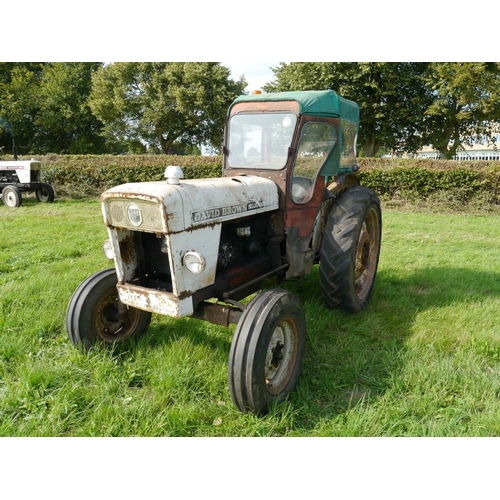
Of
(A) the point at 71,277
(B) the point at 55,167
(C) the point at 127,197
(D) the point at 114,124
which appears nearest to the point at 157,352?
(C) the point at 127,197

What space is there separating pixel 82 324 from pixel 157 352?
635 millimetres

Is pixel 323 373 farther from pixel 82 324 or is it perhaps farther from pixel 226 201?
pixel 82 324

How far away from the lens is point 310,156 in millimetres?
3861

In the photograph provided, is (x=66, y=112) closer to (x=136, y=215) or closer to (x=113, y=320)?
(x=113, y=320)

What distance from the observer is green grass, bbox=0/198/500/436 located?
8.46 ft

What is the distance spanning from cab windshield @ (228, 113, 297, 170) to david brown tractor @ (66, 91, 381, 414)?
0.01 meters

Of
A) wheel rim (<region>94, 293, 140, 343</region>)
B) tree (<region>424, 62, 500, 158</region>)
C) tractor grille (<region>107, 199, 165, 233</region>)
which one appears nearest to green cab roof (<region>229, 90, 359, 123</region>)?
tractor grille (<region>107, 199, 165, 233</region>)

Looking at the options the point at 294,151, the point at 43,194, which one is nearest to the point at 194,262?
the point at 294,151

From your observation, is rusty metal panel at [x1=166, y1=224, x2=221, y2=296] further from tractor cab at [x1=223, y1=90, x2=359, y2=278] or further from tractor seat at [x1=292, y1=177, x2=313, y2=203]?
tractor seat at [x1=292, y1=177, x2=313, y2=203]

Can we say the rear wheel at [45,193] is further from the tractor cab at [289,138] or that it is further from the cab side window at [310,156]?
the cab side window at [310,156]

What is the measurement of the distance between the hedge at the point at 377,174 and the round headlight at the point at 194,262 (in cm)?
1127

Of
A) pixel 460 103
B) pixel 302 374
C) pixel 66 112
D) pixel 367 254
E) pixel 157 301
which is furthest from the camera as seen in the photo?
pixel 66 112

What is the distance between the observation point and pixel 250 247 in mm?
3635

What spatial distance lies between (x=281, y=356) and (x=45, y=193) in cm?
1295
